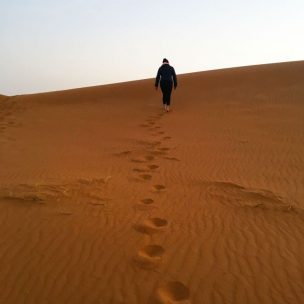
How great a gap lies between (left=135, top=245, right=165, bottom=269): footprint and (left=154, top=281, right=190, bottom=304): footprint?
1.06 ft

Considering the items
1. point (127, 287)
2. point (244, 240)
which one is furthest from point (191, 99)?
point (127, 287)

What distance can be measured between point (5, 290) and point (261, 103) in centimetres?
1153

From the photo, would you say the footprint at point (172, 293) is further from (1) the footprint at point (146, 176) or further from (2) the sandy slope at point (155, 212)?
(1) the footprint at point (146, 176)

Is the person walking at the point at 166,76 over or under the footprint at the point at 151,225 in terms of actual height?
over

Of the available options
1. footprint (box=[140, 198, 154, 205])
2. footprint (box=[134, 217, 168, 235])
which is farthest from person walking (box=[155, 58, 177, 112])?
footprint (box=[134, 217, 168, 235])

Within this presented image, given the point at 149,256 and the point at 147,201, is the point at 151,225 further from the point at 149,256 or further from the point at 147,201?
the point at 147,201

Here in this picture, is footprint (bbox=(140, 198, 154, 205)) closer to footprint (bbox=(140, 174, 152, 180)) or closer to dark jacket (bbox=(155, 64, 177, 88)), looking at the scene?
footprint (bbox=(140, 174, 152, 180))

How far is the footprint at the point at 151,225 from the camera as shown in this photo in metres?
4.33

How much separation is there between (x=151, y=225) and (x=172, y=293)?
1.30 m

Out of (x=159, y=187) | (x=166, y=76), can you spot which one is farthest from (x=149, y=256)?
(x=166, y=76)

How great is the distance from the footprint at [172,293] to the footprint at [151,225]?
101 cm

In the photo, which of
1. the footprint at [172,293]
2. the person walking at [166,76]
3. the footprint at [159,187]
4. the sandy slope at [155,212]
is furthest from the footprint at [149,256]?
the person walking at [166,76]

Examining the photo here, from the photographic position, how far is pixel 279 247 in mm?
4012

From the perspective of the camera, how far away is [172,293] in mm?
3227
